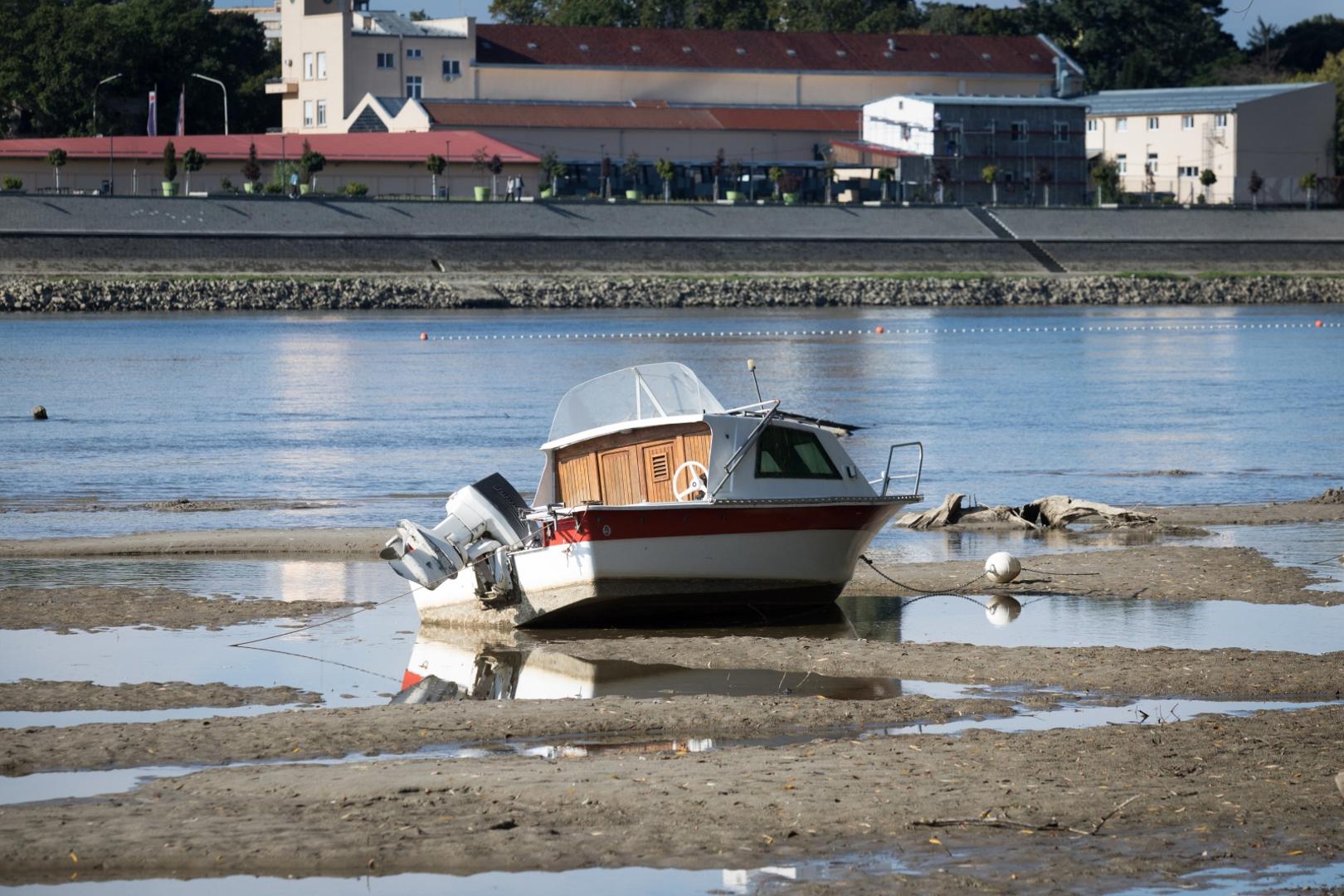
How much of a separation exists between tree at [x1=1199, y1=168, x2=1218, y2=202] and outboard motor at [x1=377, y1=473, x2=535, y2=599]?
106 m

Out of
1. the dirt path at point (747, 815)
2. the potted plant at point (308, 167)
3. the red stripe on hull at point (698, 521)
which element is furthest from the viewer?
the potted plant at point (308, 167)

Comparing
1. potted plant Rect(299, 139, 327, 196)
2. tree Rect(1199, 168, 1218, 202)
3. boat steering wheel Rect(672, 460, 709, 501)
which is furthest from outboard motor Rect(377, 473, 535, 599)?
tree Rect(1199, 168, 1218, 202)

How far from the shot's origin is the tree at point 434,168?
102188 mm

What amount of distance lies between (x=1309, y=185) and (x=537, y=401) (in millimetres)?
84009

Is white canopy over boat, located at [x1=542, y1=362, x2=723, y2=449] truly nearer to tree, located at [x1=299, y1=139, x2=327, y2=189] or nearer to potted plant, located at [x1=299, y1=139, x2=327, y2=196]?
potted plant, located at [x1=299, y1=139, x2=327, y2=196]

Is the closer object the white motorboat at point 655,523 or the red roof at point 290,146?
the white motorboat at point 655,523

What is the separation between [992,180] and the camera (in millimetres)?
→ 115938

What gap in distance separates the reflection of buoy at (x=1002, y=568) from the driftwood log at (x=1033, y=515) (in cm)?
489

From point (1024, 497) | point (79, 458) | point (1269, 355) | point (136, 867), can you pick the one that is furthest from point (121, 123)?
point (136, 867)

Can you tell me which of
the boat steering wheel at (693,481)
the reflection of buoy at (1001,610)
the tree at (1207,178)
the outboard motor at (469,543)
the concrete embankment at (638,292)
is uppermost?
the tree at (1207,178)

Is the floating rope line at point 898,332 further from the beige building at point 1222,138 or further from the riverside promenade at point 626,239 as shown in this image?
the beige building at point 1222,138

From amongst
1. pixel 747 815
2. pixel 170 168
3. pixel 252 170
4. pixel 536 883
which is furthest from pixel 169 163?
pixel 536 883

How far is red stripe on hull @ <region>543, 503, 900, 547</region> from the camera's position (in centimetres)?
1725

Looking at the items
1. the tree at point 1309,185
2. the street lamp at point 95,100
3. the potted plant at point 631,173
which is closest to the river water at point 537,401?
the potted plant at point 631,173
